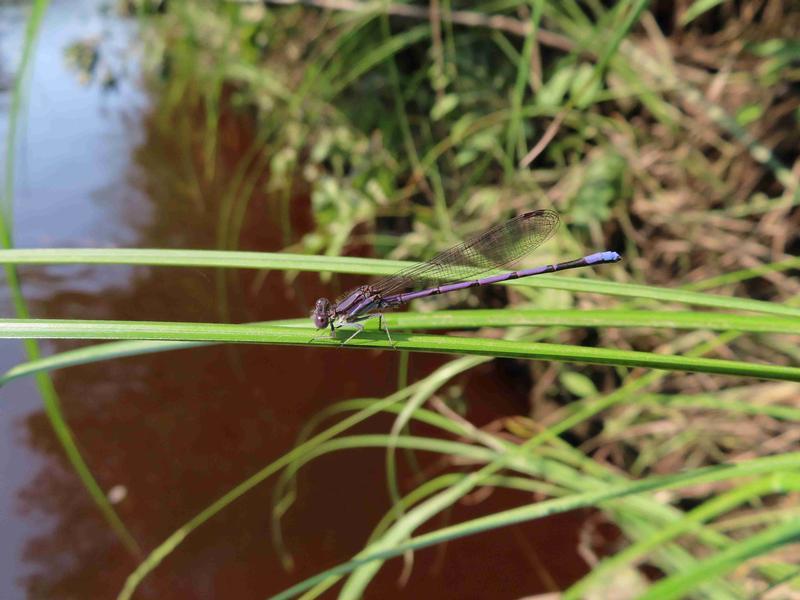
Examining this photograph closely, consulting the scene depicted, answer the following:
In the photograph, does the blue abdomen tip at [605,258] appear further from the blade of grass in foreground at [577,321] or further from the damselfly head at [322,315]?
the damselfly head at [322,315]

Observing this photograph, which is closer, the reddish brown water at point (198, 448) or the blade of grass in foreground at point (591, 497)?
the blade of grass in foreground at point (591, 497)

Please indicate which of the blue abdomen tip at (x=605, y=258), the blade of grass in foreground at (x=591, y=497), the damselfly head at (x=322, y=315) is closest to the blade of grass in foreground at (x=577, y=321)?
the blade of grass in foreground at (x=591, y=497)

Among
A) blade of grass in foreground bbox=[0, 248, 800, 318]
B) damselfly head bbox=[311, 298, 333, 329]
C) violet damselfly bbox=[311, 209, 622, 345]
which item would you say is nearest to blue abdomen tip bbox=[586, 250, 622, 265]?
violet damselfly bbox=[311, 209, 622, 345]

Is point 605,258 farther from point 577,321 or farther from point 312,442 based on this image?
point 312,442

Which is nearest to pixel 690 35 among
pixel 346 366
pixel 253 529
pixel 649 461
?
pixel 649 461

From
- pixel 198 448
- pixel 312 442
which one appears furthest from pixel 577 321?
pixel 198 448

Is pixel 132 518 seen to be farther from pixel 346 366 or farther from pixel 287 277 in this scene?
pixel 287 277
